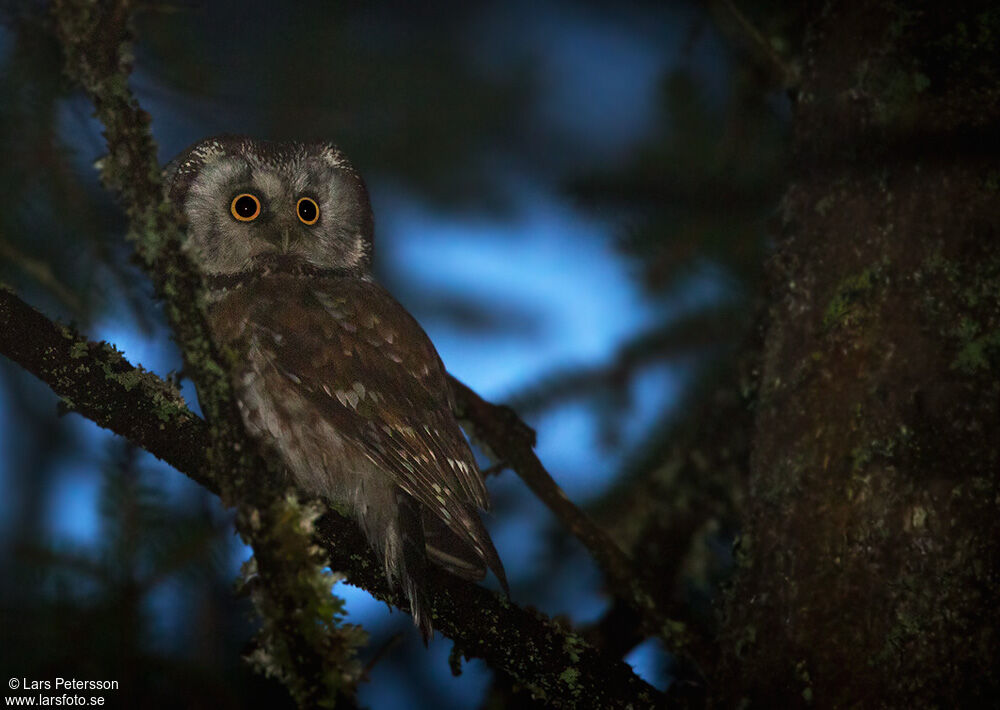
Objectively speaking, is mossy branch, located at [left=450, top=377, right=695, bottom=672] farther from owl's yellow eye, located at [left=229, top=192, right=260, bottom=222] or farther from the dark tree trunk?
owl's yellow eye, located at [left=229, top=192, right=260, bottom=222]

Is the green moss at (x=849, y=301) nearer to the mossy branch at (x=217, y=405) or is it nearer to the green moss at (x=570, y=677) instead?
the green moss at (x=570, y=677)

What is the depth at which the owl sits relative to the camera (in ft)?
7.13

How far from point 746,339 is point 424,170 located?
121 cm

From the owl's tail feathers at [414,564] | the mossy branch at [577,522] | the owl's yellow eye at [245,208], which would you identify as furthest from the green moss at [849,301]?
the owl's yellow eye at [245,208]

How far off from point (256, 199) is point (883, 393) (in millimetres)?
1742

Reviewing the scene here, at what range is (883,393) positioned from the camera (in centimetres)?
206

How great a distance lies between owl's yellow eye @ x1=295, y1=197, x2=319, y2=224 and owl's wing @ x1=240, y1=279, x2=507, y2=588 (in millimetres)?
266

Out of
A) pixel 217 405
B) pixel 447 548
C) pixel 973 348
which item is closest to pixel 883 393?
pixel 973 348

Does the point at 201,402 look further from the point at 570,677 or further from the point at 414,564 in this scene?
the point at 570,677

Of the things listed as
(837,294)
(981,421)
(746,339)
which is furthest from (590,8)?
(981,421)

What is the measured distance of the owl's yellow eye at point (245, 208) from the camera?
2.51 m

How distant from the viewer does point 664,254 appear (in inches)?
117

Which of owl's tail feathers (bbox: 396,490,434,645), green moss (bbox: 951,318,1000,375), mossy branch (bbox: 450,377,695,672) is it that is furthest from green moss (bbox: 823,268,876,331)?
owl's tail feathers (bbox: 396,490,434,645)

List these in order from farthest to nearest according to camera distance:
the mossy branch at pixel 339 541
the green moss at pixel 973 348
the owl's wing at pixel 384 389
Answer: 1. the owl's wing at pixel 384 389
2. the green moss at pixel 973 348
3. the mossy branch at pixel 339 541
